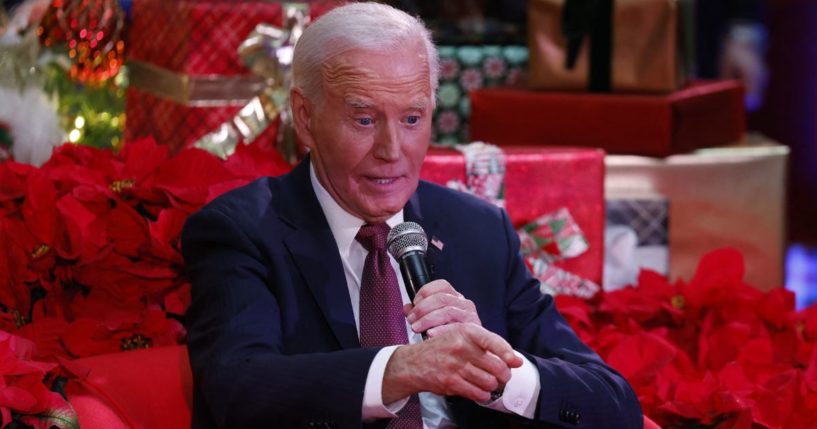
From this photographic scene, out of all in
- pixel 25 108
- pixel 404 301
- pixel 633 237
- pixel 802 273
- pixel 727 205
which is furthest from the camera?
pixel 802 273

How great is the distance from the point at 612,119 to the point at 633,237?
0.94ft

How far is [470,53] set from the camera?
128 inches

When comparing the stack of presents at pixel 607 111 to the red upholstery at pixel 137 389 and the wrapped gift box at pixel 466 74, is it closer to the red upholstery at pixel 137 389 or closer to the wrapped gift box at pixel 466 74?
the wrapped gift box at pixel 466 74

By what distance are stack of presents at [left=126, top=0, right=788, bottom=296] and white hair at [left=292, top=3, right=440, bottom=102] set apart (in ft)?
2.88

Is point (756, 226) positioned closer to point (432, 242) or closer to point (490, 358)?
point (432, 242)

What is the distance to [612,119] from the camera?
2834 mm

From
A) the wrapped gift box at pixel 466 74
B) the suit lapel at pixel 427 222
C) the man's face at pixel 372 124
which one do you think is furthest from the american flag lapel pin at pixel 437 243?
the wrapped gift box at pixel 466 74

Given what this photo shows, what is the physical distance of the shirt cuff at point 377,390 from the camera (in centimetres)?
164

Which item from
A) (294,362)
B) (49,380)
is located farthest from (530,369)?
(49,380)

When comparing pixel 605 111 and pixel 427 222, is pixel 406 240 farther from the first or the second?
pixel 605 111

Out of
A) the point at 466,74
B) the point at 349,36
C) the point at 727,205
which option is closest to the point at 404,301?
the point at 349,36

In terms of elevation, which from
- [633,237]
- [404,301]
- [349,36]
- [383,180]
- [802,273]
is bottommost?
[802,273]

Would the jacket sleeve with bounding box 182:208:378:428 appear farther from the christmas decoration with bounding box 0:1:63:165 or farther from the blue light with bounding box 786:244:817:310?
the blue light with bounding box 786:244:817:310

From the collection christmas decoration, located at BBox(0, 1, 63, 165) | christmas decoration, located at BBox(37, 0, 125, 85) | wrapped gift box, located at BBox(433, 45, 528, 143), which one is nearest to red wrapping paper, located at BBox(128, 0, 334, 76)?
christmas decoration, located at BBox(37, 0, 125, 85)
